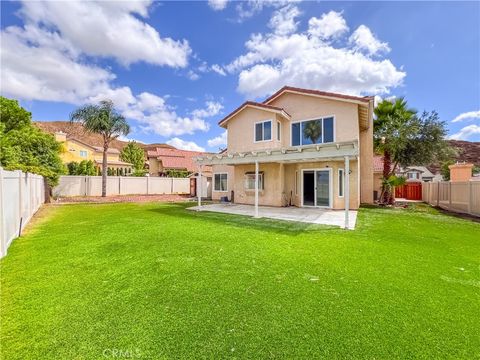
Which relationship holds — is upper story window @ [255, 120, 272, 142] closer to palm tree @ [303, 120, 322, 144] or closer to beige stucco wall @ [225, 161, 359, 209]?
beige stucco wall @ [225, 161, 359, 209]

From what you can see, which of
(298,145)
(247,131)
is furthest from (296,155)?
(247,131)

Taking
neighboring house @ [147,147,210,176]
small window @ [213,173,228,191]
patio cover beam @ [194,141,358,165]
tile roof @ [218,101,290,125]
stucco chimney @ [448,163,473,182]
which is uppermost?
tile roof @ [218,101,290,125]

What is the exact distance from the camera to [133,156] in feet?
150

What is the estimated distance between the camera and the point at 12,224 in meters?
6.67

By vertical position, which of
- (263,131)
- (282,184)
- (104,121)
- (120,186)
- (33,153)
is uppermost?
(104,121)

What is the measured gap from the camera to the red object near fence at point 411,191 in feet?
75.9

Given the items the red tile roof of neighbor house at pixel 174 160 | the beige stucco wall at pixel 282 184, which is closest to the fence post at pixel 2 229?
the beige stucco wall at pixel 282 184

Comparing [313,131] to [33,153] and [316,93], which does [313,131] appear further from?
[33,153]

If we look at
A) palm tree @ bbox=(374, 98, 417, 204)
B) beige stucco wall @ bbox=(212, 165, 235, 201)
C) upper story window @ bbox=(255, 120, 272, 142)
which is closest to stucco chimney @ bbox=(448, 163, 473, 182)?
palm tree @ bbox=(374, 98, 417, 204)

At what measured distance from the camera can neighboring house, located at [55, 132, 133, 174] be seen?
37.6 metres

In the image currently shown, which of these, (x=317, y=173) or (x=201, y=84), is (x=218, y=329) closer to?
(x=317, y=173)

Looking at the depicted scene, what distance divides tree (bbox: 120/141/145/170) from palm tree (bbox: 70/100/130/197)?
24.3 metres

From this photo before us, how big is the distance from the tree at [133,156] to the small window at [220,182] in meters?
31.1

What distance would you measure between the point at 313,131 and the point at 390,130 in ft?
22.5
